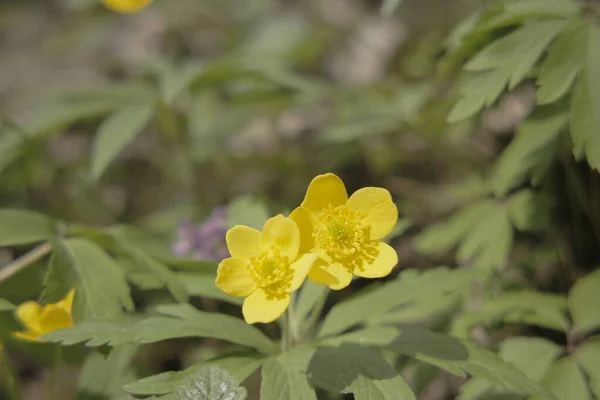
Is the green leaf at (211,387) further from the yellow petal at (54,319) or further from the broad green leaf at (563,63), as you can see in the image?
the broad green leaf at (563,63)

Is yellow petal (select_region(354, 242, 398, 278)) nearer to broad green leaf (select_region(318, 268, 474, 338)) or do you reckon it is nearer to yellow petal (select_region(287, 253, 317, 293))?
yellow petal (select_region(287, 253, 317, 293))

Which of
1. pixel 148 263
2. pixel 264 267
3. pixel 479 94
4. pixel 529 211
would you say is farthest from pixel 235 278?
pixel 529 211

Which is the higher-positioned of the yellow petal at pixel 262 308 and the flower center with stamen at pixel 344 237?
the flower center with stamen at pixel 344 237

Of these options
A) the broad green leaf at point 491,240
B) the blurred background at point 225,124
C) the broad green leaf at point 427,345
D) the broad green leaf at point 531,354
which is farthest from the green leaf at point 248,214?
the broad green leaf at point 531,354

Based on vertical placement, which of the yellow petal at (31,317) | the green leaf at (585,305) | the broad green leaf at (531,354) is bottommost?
the broad green leaf at (531,354)

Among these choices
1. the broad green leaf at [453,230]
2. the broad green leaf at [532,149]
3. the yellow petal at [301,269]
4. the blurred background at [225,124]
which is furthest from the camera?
the blurred background at [225,124]

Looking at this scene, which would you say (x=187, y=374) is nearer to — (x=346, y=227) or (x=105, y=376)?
(x=346, y=227)

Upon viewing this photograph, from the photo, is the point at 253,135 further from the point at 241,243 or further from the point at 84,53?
the point at 241,243
